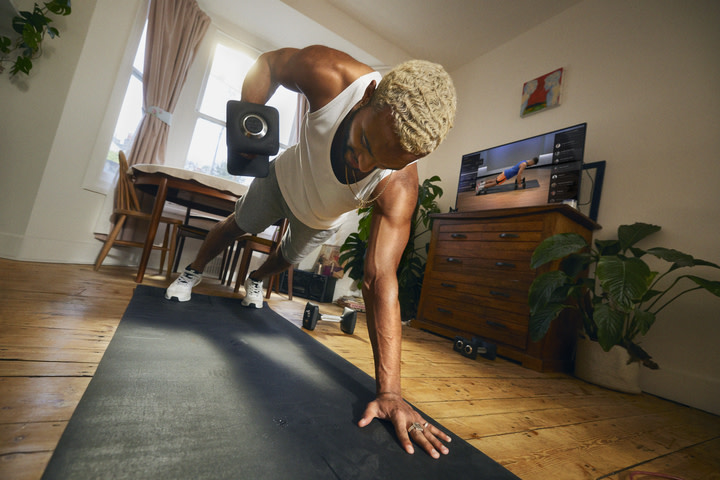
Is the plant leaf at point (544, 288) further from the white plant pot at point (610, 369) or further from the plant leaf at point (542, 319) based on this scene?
the white plant pot at point (610, 369)

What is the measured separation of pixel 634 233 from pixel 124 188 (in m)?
3.45

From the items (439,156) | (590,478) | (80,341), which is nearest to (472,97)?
(439,156)

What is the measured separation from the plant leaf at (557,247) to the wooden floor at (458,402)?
0.62 meters

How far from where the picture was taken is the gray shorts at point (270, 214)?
4.59 ft

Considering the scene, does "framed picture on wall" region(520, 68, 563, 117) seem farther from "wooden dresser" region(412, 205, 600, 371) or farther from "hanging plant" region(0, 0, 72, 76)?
"hanging plant" region(0, 0, 72, 76)

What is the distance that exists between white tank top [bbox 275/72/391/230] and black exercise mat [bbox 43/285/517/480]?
552 millimetres

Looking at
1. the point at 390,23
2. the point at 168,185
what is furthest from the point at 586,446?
the point at 390,23

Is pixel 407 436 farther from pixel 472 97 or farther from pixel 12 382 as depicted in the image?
pixel 472 97

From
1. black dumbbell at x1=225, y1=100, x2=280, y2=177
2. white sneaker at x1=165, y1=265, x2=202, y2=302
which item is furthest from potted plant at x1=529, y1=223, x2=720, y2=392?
white sneaker at x1=165, y1=265, x2=202, y2=302

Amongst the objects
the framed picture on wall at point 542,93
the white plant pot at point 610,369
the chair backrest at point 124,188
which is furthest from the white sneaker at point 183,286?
the framed picture on wall at point 542,93

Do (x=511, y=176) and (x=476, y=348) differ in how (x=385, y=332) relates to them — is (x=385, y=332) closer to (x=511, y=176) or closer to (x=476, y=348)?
(x=476, y=348)

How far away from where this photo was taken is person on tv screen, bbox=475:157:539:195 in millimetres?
2441

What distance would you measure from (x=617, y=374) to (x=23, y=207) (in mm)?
3665

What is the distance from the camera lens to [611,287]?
4.67 feet
